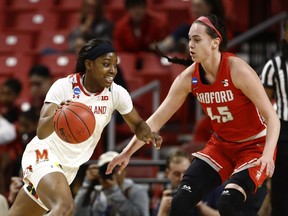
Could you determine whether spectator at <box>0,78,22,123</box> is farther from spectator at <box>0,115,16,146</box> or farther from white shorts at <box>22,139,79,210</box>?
white shorts at <box>22,139,79,210</box>

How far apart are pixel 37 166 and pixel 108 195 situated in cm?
164

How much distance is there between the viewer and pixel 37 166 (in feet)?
21.1

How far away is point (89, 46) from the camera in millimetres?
6609

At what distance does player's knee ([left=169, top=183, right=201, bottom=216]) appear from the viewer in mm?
6188

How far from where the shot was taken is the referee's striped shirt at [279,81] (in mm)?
7184

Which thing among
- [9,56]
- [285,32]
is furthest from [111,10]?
[285,32]

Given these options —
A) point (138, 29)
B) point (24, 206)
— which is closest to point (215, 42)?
point (24, 206)

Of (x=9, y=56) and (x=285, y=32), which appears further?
(x=9, y=56)

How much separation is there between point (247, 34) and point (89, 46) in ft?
13.4

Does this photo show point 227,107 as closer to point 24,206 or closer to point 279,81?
point 279,81

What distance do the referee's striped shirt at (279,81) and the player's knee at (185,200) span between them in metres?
1.31

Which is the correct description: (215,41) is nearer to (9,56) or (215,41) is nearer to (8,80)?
(8,80)

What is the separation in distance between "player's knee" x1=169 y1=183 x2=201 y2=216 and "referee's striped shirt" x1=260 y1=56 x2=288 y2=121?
1.31 meters

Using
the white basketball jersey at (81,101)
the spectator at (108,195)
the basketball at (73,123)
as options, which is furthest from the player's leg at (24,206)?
the spectator at (108,195)
